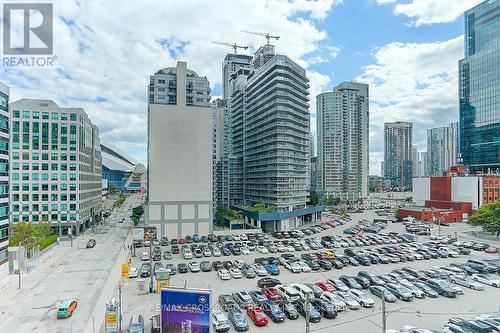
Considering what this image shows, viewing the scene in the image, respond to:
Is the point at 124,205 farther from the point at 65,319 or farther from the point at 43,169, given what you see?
the point at 65,319

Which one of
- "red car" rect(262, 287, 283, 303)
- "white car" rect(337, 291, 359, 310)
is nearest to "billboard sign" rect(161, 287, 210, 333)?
"red car" rect(262, 287, 283, 303)

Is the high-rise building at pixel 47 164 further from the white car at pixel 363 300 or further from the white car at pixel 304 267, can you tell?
the white car at pixel 363 300

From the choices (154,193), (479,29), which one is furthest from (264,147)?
(479,29)

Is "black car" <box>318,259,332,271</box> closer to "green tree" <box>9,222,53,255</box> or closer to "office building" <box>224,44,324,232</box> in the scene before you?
"office building" <box>224,44,324,232</box>

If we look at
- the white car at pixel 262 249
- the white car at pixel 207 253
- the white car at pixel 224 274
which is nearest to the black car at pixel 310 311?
the white car at pixel 224 274

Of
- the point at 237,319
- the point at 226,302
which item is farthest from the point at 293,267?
the point at 237,319

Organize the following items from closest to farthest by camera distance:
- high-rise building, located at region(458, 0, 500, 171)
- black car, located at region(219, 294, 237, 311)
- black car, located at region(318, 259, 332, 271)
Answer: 1. black car, located at region(219, 294, 237, 311)
2. black car, located at region(318, 259, 332, 271)
3. high-rise building, located at region(458, 0, 500, 171)
